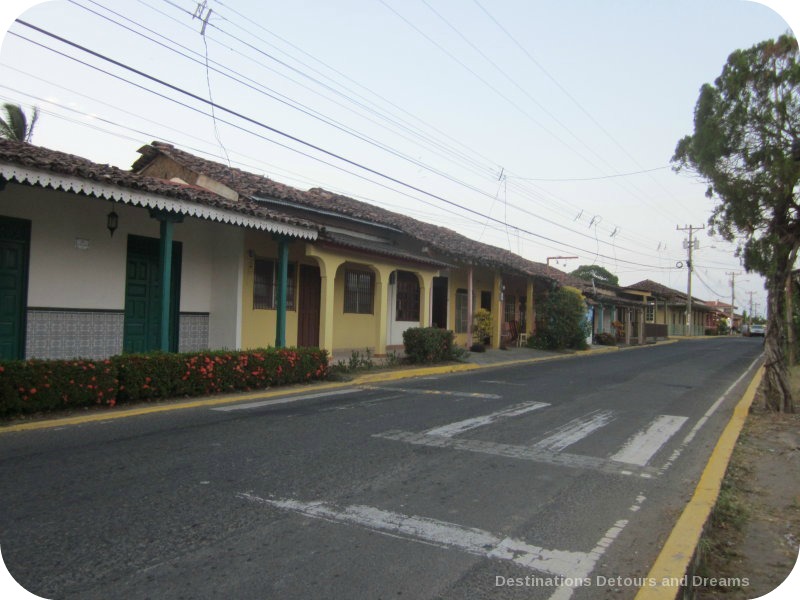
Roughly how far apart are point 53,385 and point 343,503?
511 cm

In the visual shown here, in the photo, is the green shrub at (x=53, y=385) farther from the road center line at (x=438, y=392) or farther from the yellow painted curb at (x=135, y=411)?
the road center line at (x=438, y=392)

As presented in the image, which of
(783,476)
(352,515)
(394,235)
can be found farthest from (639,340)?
(352,515)

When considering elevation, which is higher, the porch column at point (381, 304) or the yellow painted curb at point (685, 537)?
the porch column at point (381, 304)

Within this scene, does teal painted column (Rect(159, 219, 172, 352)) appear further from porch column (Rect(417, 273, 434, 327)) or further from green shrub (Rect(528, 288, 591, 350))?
green shrub (Rect(528, 288, 591, 350))

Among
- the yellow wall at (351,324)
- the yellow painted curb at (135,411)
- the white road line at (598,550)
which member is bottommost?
the white road line at (598,550)

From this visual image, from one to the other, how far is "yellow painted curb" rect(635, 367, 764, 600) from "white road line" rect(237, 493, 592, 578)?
0.39m

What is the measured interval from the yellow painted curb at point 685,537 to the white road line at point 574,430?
1.46 meters

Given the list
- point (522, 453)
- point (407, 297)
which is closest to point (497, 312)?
point (407, 297)

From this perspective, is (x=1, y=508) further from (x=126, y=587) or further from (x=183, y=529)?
(x=126, y=587)

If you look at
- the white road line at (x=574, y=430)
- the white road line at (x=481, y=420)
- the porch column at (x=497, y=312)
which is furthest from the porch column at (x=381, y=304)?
the white road line at (x=574, y=430)

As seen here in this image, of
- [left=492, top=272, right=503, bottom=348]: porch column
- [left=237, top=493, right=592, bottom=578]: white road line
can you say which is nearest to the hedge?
[left=237, top=493, right=592, bottom=578]: white road line

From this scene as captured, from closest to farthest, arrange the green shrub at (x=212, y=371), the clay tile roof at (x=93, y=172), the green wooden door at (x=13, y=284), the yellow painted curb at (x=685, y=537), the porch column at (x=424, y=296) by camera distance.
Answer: the yellow painted curb at (x=685, y=537), the clay tile roof at (x=93, y=172), the green shrub at (x=212, y=371), the green wooden door at (x=13, y=284), the porch column at (x=424, y=296)

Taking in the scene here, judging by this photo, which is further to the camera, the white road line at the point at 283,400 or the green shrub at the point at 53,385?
the white road line at the point at 283,400

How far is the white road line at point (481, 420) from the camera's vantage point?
7071 millimetres
